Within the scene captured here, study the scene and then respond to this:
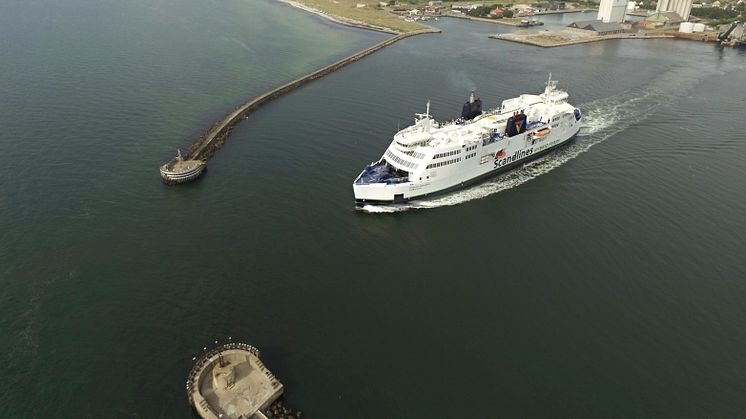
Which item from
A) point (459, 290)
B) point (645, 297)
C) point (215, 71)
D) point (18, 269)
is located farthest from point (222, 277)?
point (215, 71)

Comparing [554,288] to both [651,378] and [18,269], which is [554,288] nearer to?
[651,378]

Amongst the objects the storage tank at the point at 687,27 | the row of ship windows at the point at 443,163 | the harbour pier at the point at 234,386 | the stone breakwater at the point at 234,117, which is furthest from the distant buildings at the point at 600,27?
the harbour pier at the point at 234,386

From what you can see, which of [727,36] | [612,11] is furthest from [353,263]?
[612,11]

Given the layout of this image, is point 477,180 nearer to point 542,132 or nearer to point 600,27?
point 542,132

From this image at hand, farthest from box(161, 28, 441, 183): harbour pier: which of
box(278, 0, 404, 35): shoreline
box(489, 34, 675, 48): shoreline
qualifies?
box(489, 34, 675, 48): shoreline

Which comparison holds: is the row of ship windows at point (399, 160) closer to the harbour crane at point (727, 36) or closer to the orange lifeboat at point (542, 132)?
→ the orange lifeboat at point (542, 132)

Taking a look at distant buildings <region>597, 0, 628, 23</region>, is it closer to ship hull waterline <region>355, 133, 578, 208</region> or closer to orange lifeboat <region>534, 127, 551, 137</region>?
ship hull waterline <region>355, 133, 578, 208</region>
